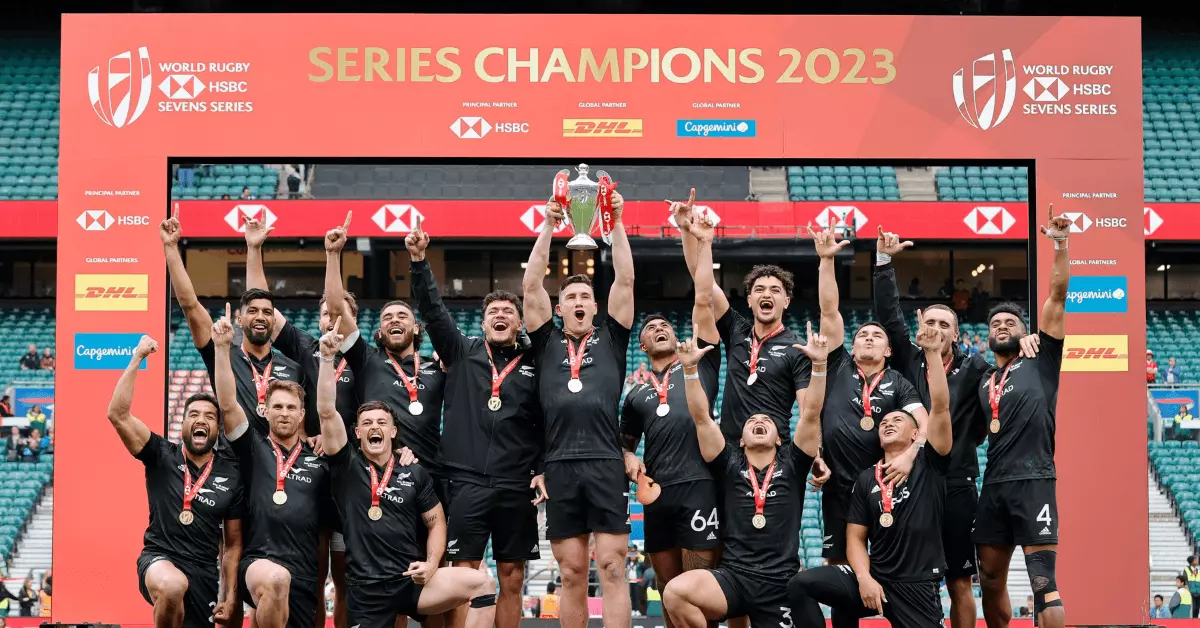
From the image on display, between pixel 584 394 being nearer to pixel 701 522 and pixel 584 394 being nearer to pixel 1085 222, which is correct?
pixel 701 522

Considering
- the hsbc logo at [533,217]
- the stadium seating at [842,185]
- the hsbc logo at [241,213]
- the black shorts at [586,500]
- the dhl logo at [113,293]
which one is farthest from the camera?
the stadium seating at [842,185]

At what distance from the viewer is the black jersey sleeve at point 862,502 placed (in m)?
7.38

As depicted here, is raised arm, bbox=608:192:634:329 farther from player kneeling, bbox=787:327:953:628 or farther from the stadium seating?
the stadium seating

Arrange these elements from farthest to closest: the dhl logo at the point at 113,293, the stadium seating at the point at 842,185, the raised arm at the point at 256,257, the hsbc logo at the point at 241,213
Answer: the stadium seating at the point at 842,185, the hsbc logo at the point at 241,213, the dhl logo at the point at 113,293, the raised arm at the point at 256,257

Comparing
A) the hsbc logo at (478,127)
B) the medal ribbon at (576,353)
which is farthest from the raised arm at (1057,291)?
the hsbc logo at (478,127)

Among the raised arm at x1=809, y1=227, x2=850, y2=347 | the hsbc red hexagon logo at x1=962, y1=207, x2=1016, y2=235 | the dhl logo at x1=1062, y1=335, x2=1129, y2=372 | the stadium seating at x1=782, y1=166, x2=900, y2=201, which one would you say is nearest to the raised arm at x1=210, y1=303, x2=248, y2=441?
the raised arm at x1=809, y1=227, x2=850, y2=347

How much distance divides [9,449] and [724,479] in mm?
14258

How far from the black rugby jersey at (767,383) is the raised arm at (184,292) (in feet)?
Result: 10.3

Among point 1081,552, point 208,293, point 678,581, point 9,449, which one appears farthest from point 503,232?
point 678,581

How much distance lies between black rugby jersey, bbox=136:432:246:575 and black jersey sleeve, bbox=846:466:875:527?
11.1 ft

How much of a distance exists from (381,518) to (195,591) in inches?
46.2

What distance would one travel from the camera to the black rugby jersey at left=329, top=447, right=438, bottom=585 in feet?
23.8

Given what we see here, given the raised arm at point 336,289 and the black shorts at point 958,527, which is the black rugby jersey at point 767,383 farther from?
the raised arm at point 336,289

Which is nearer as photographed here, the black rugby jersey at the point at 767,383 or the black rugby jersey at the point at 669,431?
the black rugby jersey at the point at 669,431
